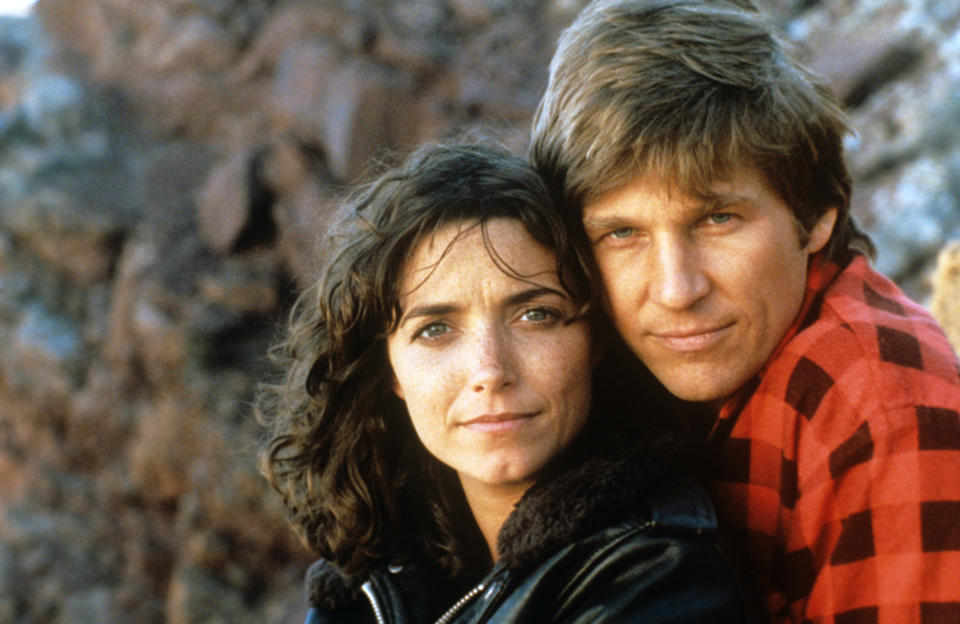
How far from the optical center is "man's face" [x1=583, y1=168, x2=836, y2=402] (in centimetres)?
197

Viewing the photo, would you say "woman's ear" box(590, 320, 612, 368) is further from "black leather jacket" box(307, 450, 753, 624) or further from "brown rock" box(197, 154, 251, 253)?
"brown rock" box(197, 154, 251, 253)

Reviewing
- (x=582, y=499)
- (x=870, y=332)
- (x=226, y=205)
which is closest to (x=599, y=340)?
(x=582, y=499)

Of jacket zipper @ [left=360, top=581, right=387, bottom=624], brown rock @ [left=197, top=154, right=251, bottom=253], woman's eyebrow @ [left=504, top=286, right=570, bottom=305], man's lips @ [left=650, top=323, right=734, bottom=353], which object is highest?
brown rock @ [left=197, top=154, right=251, bottom=253]

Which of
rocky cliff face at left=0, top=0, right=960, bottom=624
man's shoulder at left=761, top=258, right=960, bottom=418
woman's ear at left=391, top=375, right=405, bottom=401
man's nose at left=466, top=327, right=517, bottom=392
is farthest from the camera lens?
rocky cliff face at left=0, top=0, right=960, bottom=624

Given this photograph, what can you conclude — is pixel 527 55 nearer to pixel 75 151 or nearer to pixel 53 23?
pixel 75 151

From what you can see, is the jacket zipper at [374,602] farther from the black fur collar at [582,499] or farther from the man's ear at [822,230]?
the man's ear at [822,230]

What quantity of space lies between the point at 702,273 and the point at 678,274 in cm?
6

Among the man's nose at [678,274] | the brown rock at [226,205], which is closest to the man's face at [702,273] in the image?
the man's nose at [678,274]

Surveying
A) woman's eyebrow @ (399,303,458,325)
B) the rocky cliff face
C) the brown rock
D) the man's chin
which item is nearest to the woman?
woman's eyebrow @ (399,303,458,325)

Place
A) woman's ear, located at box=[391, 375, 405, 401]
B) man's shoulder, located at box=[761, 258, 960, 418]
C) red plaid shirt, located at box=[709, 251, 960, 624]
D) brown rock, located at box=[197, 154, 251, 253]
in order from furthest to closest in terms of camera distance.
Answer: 1. brown rock, located at box=[197, 154, 251, 253]
2. woman's ear, located at box=[391, 375, 405, 401]
3. man's shoulder, located at box=[761, 258, 960, 418]
4. red plaid shirt, located at box=[709, 251, 960, 624]

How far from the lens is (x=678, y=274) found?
196 centimetres

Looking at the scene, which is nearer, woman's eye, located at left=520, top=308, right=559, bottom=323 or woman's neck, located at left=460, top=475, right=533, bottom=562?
woman's eye, located at left=520, top=308, right=559, bottom=323

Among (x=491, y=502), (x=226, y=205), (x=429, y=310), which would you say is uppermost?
(x=226, y=205)

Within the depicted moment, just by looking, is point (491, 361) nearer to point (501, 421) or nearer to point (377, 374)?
point (501, 421)
